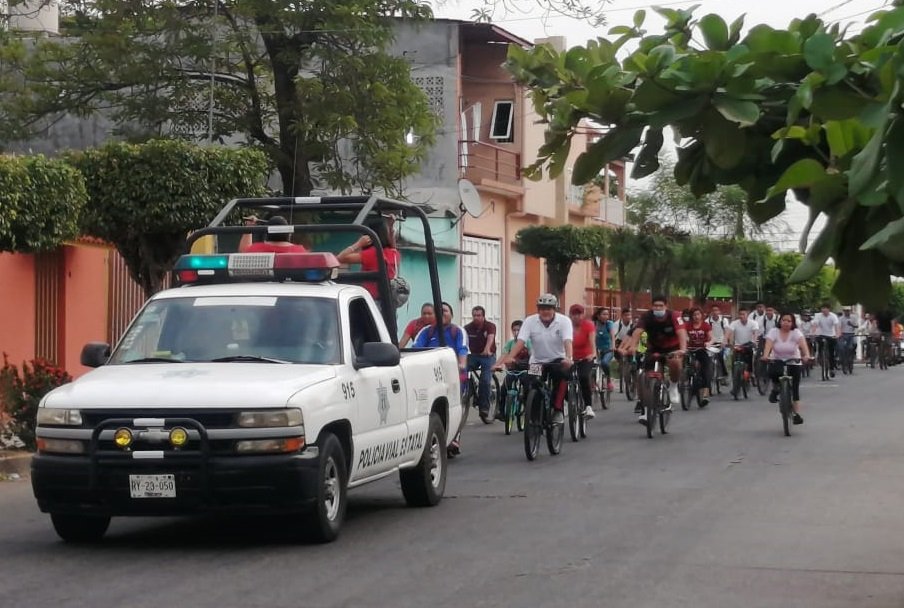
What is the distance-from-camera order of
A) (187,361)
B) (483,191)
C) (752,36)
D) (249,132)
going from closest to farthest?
1. (752,36)
2. (187,361)
3. (249,132)
4. (483,191)

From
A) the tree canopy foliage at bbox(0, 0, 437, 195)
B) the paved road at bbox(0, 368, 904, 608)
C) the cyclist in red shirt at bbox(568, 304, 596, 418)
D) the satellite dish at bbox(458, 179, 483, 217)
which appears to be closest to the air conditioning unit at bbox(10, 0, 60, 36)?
the tree canopy foliage at bbox(0, 0, 437, 195)

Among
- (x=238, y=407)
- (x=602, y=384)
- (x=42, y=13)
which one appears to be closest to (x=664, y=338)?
(x=602, y=384)

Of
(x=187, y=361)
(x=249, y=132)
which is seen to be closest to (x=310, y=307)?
(x=187, y=361)

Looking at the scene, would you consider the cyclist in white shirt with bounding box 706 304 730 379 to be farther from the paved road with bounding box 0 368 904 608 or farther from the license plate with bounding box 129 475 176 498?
the license plate with bounding box 129 475 176 498

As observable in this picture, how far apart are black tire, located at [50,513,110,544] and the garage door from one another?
92.4 ft

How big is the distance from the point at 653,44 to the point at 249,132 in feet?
70.5

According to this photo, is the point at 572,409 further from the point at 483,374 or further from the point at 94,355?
the point at 94,355

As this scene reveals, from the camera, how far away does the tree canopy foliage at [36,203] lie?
53.4ft

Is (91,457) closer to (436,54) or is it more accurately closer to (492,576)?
(492,576)

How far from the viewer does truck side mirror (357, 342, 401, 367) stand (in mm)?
10648

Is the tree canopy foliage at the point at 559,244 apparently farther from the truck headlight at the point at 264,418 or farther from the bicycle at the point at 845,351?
Result: the truck headlight at the point at 264,418

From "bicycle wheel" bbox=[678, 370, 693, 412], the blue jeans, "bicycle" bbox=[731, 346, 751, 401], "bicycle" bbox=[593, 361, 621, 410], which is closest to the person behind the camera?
the blue jeans

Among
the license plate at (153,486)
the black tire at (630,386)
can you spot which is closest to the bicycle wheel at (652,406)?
the black tire at (630,386)

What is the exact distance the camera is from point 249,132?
2648 centimetres
